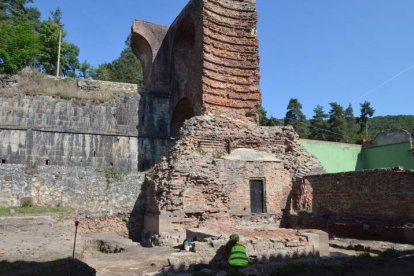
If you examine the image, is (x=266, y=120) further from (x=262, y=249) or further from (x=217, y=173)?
(x=262, y=249)

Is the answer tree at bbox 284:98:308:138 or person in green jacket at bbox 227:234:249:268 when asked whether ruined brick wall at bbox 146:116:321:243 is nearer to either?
person in green jacket at bbox 227:234:249:268

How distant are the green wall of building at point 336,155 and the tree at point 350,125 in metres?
18.9

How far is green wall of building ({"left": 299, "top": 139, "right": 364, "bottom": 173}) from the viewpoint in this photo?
2495 centimetres

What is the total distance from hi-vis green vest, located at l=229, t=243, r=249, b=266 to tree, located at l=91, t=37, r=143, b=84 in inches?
1377

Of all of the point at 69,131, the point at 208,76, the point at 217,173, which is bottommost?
the point at 217,173

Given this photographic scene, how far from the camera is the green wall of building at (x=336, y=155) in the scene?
81.9 feet

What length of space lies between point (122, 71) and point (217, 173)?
3010cm

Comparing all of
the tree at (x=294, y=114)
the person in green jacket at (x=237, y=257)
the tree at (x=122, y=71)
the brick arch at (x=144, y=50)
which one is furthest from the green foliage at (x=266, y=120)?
the person in green jacket at (x=237, y=257)

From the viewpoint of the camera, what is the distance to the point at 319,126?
48.2 meters

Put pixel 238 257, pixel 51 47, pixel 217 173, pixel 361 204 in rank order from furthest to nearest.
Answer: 1. pixel 51 47
2. pixel 217 173
3. pixel 361 204
4. pixel 238 257

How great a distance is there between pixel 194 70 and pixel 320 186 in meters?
8.12

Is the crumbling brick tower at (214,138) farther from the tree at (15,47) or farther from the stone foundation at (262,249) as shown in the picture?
the tree at (15,47)

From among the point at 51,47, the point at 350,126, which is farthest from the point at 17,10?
the point at 350,126

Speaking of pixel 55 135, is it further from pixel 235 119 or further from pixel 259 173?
pixel 259 173
